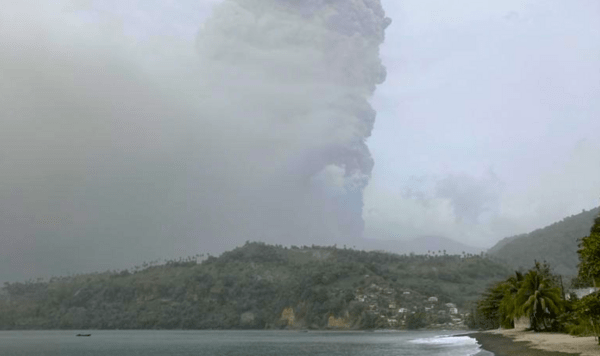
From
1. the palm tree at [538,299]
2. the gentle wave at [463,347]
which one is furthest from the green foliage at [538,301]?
the gentle wave at [463,347]

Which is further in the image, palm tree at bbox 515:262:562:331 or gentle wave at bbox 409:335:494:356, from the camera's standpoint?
palm tree at bbox 515:262:562:331

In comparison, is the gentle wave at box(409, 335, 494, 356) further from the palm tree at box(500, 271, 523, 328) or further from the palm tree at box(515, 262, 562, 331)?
the palm tree at box(515, 262, 562, 331)

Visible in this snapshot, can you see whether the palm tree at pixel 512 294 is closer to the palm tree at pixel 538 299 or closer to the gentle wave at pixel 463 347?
the palm tree at pixel 538 299

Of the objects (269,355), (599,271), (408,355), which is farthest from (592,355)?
(269,355)

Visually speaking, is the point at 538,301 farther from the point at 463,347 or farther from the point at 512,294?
the point at 463,347

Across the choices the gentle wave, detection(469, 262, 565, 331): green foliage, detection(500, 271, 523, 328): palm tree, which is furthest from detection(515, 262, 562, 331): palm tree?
the gentle wave

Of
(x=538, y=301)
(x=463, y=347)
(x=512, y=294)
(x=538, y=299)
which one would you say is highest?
(x=512, y=294)

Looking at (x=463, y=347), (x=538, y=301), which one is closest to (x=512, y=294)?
(x=538, y=301)

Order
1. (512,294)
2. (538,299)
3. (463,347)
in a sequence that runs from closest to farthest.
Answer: (463,347) → (538,299) → (512,294)

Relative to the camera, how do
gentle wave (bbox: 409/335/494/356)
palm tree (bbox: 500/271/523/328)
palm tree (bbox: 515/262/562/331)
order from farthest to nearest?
1. palm tree (bbox: 500/271/523/328)
2. palm tree (bbox: 515/262/562/331)
3. gentle wave (bbox: 409/335/494/356)
